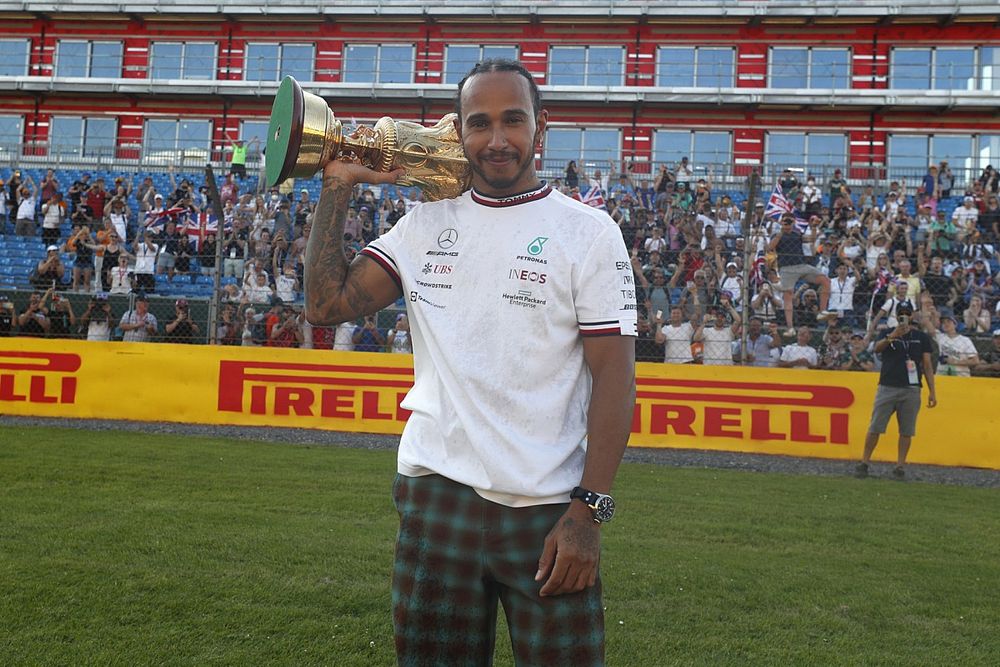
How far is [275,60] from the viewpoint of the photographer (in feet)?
97.8

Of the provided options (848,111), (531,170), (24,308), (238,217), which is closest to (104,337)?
(24,308)

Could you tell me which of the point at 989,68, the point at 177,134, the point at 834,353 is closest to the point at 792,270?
the point at 834,353

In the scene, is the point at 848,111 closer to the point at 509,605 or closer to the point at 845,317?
the point at 845,317

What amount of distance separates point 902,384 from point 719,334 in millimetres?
2179

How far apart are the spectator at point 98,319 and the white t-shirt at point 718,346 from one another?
26.2ft

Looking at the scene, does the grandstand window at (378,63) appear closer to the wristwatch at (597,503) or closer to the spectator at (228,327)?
the spectator at (228,327)

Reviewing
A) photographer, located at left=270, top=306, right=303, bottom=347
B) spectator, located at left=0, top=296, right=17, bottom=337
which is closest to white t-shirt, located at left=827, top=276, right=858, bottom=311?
photographer, located at left=270, top=306, right=303, bottom=347

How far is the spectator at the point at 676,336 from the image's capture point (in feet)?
35.8

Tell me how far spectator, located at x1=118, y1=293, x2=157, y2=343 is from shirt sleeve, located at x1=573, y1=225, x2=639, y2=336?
11001 millimetres

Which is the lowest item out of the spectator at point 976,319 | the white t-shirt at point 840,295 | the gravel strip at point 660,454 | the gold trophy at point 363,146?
the gravel strip at point 660,454

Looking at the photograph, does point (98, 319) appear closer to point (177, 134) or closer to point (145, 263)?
point (145, 263)

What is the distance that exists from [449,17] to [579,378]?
28.5 meters

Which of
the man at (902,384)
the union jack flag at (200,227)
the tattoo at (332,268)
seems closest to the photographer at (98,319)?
the union jack flag at (200,227)

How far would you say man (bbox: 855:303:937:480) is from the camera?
9875 millimetres
